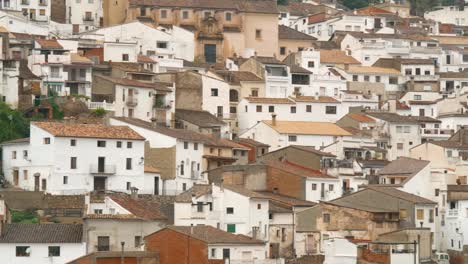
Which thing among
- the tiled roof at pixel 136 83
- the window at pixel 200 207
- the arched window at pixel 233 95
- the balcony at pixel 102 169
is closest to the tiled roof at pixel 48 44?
the tiled roof at pixel 136 83

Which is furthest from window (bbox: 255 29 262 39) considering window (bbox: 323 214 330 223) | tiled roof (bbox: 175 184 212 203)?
window (bbox: 323 214 330 223)

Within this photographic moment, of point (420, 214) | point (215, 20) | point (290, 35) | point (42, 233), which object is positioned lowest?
point (42, 233)

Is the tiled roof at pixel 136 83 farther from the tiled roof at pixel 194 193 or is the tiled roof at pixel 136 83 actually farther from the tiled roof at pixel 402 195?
the tiled roof at pixel 402 195

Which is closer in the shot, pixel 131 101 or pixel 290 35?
pixel 131 101

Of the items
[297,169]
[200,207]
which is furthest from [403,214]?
[200,207]

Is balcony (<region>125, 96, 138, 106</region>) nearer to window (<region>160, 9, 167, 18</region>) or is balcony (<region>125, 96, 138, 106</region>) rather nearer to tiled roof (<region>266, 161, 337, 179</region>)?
tiled roof (<region>266, 161, 337, 179</region>)

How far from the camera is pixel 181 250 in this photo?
7938 cm

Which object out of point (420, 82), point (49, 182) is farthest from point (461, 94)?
point (49, 182)

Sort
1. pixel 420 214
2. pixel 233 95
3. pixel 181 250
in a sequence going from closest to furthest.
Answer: pixel 181 250
pixel 420 214
pixel 233 95

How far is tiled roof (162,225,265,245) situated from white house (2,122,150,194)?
1102 cm

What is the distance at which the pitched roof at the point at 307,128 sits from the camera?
106750 mm

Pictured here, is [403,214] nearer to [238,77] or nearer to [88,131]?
[88,131]

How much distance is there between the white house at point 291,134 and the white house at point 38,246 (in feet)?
90.2

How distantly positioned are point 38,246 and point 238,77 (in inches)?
1497
